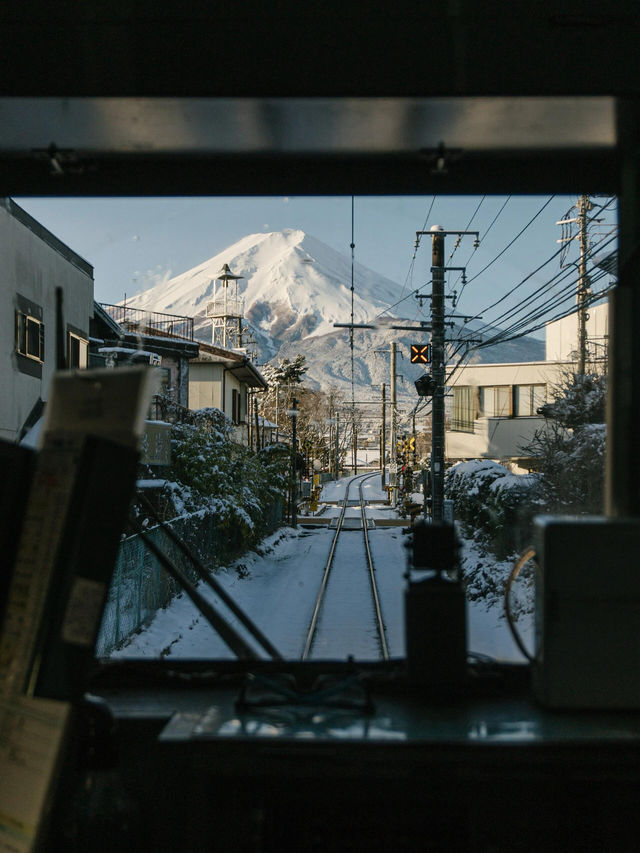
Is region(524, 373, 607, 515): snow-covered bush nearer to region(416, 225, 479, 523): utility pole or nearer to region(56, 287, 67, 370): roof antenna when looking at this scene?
region(416, 225, 479, 523): utility pole

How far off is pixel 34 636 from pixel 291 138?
1.89m

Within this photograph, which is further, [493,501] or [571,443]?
[493,501]

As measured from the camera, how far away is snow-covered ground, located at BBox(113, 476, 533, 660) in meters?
7.33

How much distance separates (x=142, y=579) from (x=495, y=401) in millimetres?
26341

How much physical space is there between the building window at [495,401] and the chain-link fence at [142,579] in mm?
21296

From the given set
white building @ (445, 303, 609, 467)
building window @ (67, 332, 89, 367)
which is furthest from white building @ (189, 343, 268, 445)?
building window @ (67, 332, 89, 367)

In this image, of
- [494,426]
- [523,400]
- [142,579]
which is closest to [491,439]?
[494,426]

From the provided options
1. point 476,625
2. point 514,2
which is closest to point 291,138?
point 514,2

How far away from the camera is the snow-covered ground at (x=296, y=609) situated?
24.0 ft

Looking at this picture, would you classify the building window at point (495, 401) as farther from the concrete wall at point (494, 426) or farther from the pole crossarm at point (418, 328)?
the pole crossarm at point (418, 328)

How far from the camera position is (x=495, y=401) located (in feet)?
113

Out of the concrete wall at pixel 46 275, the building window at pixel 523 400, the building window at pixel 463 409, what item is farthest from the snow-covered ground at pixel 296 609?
the building window at pixel 463 409

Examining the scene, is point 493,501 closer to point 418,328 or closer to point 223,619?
point 418,328

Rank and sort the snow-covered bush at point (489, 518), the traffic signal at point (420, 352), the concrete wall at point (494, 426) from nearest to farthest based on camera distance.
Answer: the snow-covered bush at point (489, 518) < the traffic signal at point (420, 352) < the concrete wall at point (494, 426)
